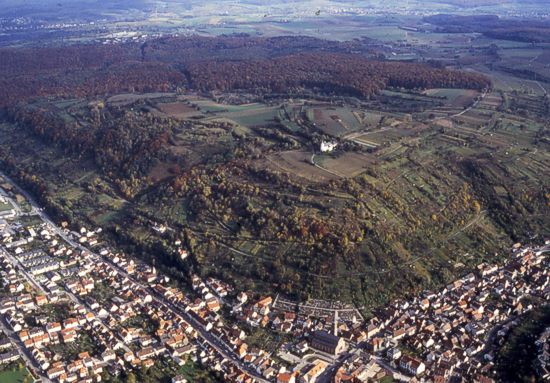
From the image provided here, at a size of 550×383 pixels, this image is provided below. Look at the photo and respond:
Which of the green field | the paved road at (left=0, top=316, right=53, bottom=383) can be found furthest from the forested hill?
the green field

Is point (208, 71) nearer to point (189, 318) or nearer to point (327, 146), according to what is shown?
point (327, 146)

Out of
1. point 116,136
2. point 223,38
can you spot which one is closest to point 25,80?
point 116,136

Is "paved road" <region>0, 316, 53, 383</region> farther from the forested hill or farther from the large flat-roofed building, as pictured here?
the forested hill

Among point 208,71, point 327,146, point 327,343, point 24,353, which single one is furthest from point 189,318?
point 208,71

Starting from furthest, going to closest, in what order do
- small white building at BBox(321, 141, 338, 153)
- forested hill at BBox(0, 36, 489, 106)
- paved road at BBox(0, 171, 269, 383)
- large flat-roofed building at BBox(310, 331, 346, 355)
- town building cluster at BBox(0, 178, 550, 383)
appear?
1. forested hill at BBox(0, 36, 489, 106)
2. small white building at BBox(321, 141, 338, 153)
3. large flat-roofed building at BBox(310, 331, 346, 355)
4. paved road at BBox(0, 171, 269, 383)
5. town building cluster at BBox(0, 178, 550, 383)

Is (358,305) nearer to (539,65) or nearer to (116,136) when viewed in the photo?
(116,136)
